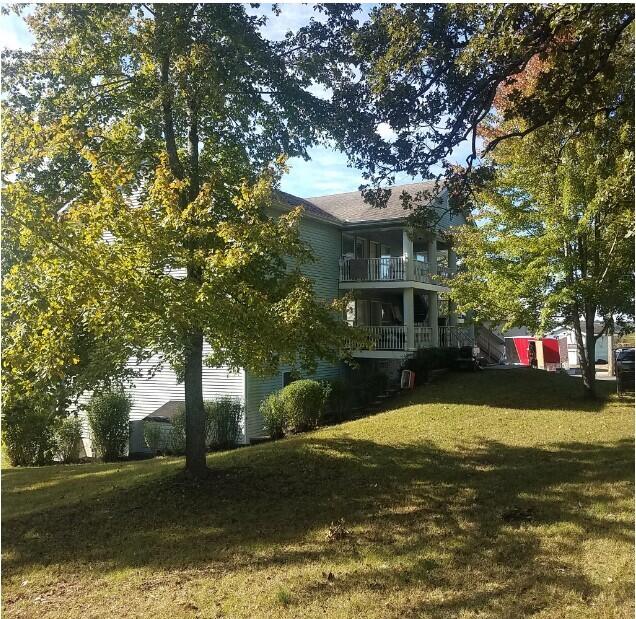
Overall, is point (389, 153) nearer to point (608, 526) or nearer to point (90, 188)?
point (90, 188)

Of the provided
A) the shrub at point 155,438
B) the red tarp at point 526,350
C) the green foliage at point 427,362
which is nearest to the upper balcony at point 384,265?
the green foliage at point 427,362

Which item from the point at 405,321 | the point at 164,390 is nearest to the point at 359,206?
the point at 405,321

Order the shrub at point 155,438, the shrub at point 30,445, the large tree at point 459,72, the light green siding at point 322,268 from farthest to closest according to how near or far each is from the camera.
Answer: the light green siding at point 322,268
the shrub at point 155,438
the shrub at point 30,445
the large tree at point 459,72

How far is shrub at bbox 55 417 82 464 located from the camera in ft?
45.9

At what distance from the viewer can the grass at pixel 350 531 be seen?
13.8 ft

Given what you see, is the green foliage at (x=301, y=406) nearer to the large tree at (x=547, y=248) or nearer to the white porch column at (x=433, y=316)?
the large tree at (x=547, y=248)

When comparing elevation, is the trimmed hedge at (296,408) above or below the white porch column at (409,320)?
below

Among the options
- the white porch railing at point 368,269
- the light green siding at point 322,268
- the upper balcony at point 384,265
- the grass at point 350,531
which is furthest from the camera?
the white porch railing at point 368,269

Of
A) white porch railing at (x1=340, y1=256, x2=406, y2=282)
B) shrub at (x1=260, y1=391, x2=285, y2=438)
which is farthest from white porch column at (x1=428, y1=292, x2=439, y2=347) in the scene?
shrub at (x1=260, y1=391, x2=285, y2=438)

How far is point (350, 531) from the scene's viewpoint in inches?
227

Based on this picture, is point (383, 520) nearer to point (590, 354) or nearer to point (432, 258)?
point (590, 354)

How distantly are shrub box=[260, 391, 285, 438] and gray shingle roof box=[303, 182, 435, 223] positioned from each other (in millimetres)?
7333

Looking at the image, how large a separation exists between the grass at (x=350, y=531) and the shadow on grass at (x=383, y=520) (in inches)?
1.1

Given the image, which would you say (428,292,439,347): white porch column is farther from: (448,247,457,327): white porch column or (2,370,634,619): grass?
(2,370,634,619): grass
